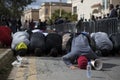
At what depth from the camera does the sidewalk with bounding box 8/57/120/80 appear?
10.6 meters

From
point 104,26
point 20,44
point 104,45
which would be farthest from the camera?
point 104,26

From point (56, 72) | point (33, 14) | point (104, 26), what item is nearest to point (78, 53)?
point (56, 72)

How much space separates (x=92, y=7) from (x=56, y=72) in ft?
225

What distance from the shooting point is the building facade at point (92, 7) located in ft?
226

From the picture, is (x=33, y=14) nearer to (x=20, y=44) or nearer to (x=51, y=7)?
(x=51, y=7)

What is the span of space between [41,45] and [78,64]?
13.0ft

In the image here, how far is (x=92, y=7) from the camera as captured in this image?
79.4 metres

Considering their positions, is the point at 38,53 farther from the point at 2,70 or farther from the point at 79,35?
the point at 2,70

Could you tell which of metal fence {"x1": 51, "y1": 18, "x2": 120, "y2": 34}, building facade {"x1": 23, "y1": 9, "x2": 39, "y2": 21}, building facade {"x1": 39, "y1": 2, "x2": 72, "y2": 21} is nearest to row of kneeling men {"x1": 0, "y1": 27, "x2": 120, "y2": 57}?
metal fence {"x1": 51, "y1": 18, "x2": 120, "y2": 34}

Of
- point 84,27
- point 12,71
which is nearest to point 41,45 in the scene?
point 12,71

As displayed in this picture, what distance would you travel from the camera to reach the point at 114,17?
1933 centimetres

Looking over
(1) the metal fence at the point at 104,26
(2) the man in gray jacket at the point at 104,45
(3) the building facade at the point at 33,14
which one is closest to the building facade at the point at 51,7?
(3) the building facade at the point at 33,14

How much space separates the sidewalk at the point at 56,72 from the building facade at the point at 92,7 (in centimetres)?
5156

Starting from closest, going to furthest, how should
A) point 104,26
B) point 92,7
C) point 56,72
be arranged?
point 56,72 < point 104,26 < point 92,7
